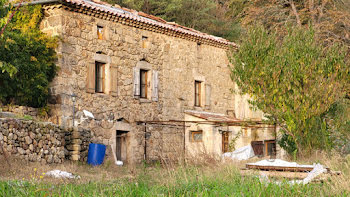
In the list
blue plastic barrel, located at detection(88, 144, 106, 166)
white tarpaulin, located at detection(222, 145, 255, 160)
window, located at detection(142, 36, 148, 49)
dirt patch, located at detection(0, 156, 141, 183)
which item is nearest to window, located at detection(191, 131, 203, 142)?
white tarpaulin, located at detection(222, 145, 255, 160)

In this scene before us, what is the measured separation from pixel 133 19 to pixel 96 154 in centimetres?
497

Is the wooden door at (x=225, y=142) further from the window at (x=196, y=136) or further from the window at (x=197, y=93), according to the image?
the window at (x=197, y=93)

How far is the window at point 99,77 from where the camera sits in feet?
50.0

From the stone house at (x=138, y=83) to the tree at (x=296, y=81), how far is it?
2399 mm

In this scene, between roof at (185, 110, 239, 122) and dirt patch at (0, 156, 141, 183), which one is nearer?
dirt patch at (0, 156, 141, 183)

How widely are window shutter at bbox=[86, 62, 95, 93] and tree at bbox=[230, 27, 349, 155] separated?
185 inches

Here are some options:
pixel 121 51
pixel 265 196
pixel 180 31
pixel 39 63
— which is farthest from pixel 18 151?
pixel 180 31

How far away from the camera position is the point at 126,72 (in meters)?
15.9

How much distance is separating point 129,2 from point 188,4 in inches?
153

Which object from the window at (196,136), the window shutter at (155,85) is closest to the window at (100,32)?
the window shutter at (155,85)

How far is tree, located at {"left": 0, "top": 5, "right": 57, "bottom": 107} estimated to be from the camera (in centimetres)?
1270

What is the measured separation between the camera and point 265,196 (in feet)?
20.9

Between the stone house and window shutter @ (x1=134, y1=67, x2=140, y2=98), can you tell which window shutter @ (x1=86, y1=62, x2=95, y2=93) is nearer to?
the stone house

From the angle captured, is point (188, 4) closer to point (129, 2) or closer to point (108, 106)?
point (129, 2)
